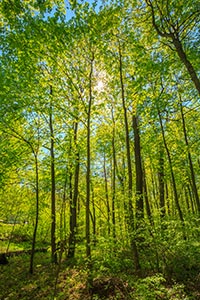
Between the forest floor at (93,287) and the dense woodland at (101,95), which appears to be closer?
the forest floor at (93,287)

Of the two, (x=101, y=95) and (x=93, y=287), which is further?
(x=101, y=95)

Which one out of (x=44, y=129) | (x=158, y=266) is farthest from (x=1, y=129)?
(x=158, y=266)

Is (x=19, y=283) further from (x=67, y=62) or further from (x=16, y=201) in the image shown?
(x=67, y=62)

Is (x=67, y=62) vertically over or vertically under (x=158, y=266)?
over

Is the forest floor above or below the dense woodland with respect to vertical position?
below

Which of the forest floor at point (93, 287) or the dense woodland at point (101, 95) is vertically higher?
the dense woodland at point (101, 95)

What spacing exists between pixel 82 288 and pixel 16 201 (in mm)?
6768

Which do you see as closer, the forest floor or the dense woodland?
the forest floor

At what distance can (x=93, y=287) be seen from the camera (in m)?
5.73

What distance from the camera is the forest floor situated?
4026mm

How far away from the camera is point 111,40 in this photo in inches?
279

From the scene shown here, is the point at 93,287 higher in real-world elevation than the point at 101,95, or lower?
lower

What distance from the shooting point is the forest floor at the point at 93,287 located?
4.03 meters

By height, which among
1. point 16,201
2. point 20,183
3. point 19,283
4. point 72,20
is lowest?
point 19,283
